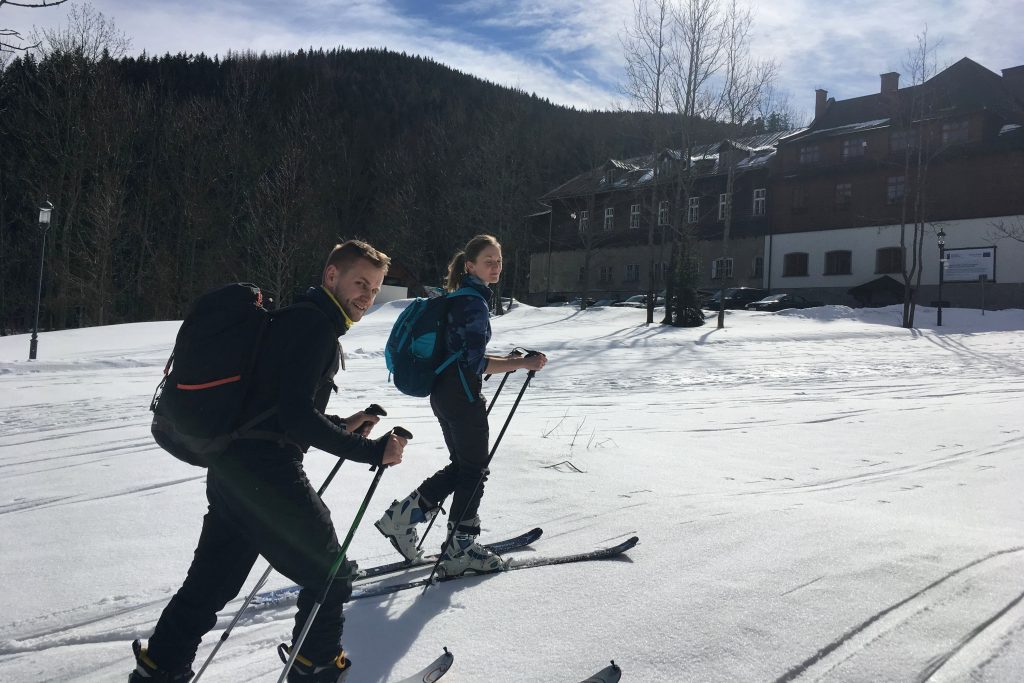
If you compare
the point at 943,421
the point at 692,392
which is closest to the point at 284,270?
the point at 692,392

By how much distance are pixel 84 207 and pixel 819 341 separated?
3305 cm

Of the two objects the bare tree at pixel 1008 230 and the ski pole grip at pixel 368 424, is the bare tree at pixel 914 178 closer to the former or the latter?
the bare tree at pixel 1008 230

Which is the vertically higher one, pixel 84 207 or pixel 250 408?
pixel 84 207

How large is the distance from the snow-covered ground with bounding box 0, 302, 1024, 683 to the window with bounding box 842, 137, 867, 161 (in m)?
32.0

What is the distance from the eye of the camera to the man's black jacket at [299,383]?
7.79 ft

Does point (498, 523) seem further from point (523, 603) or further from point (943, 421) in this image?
point (943, 421)

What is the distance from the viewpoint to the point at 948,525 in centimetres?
470

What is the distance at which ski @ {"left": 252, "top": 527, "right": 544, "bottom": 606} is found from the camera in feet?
11.5

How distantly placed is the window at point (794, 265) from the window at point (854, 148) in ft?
18.3

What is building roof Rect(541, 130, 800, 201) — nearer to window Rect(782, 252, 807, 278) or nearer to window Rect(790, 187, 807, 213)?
window Rect(790, 187, 807, 213)

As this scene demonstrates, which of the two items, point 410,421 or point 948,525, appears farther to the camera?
point 410,421

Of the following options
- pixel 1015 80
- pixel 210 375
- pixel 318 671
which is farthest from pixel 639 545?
pixel 1015 80

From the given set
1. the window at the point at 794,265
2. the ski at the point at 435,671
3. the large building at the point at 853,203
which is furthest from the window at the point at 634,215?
the ski at the point at 435,671

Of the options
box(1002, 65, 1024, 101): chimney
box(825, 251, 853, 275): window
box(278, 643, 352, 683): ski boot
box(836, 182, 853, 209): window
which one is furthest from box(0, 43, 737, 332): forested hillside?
box(278, 643, 352, 683): ski boot
